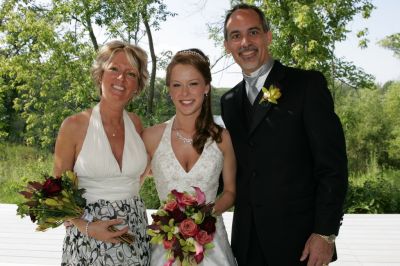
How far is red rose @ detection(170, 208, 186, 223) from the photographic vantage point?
257 cm

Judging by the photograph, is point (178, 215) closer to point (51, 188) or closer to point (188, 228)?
point (188, 228)

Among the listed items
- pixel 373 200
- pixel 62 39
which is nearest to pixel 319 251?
pixel 373 200

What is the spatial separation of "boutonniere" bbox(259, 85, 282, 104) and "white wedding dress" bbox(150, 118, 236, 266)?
560 mm

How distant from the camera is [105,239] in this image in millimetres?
2895

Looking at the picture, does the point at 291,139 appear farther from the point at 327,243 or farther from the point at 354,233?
the point at 354,233

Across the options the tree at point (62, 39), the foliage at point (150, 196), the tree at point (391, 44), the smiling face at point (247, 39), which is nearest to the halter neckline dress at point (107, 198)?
the smiling face at point (247, 39)

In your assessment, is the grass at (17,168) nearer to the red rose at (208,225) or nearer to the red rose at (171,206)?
the red rose at (171,206)

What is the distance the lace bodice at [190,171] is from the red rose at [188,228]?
0.74m

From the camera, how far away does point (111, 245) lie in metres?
3.01

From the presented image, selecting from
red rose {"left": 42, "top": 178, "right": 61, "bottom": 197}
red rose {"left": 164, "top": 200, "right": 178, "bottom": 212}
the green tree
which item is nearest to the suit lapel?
red rose {"left": 164, "top": 200, "right": 178, "bottom": 212}

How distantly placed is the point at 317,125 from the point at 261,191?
55cm

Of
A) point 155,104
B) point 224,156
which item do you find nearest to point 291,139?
point 224,156

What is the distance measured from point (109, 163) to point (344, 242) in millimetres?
4269

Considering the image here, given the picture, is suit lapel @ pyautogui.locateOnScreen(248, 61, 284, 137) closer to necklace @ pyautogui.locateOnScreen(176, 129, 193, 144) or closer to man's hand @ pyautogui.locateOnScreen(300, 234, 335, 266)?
necklace @ pyautogui.locateOnScreen(176, 129, 193, 144)
